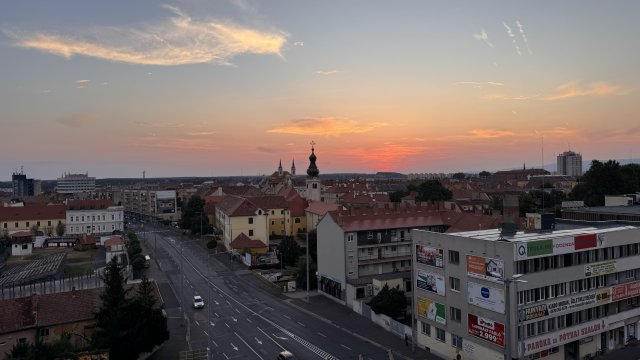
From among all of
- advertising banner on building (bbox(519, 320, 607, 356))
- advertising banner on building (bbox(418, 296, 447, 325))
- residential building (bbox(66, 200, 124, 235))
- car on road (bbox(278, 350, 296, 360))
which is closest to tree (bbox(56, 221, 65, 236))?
residential building (bbox(66, 200, 124, 235))

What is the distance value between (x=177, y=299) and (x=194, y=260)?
2593 cm

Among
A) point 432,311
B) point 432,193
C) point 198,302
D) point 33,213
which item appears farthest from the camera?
point 33,213

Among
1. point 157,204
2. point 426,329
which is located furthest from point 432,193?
point 157,204

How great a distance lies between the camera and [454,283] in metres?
39.0

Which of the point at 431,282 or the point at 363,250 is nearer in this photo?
the point at 431,282

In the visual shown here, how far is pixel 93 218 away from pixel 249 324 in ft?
272

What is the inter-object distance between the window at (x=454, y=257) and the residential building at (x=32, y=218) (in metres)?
106

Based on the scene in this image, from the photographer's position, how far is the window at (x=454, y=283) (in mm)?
38625

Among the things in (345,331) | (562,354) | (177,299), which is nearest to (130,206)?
(177,299)

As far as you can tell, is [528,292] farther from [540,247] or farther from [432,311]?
[432,311]

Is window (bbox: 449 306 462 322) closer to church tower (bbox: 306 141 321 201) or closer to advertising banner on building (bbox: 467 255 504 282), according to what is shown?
advertising banner on building (bbox: 467 255 504 282)

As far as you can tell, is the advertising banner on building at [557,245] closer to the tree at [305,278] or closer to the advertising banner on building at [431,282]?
the advertising banner on building at [431,282]

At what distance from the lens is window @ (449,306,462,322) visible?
38.3 m

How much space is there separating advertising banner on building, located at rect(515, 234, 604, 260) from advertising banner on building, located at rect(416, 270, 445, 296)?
761 cm
